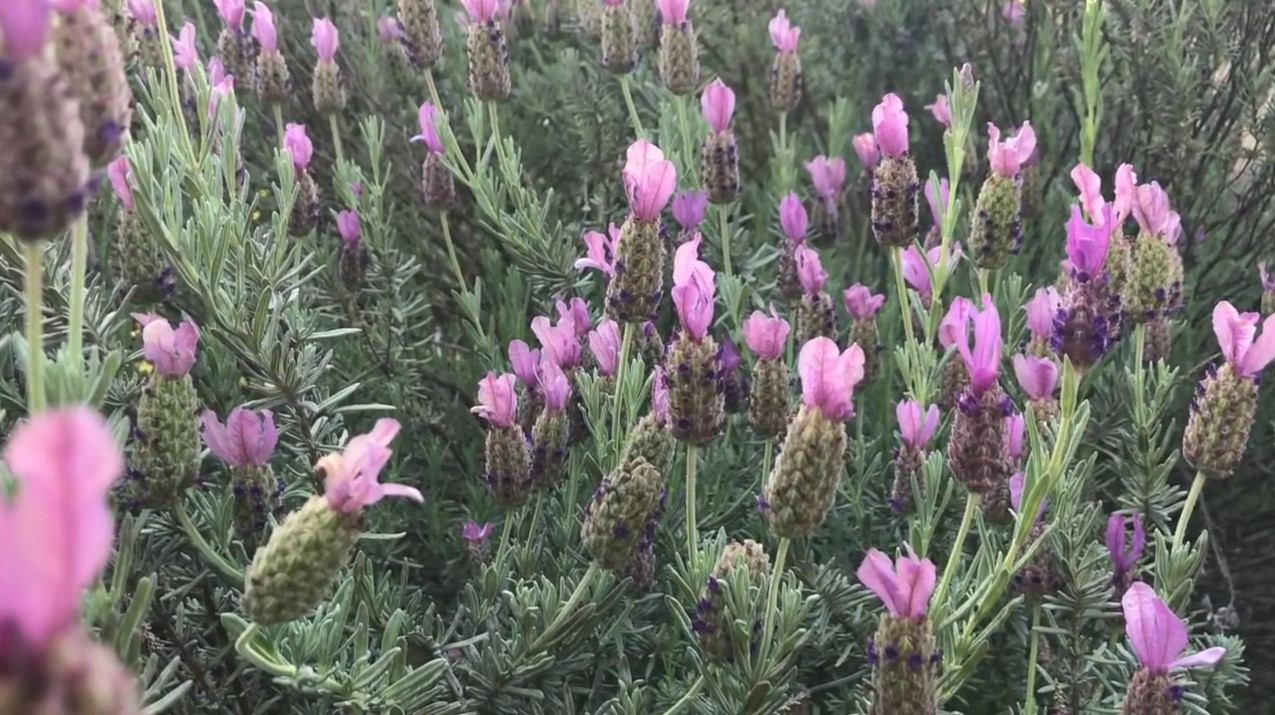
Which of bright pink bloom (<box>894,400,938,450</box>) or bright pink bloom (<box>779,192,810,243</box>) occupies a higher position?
bright pink bloom (<box>779,192,810,243</box>)

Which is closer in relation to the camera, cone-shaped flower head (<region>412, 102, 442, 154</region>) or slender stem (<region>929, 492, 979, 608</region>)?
slender stem (<region>929, 492, 979, 608</region>)

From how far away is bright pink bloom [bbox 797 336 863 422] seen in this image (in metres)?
0.79

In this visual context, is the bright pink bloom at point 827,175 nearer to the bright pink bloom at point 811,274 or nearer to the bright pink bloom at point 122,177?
the bright pink bloom at point 811,274

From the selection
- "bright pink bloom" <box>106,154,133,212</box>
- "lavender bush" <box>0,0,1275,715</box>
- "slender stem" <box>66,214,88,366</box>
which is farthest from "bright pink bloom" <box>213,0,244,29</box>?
"slender stem" <box>66,214,88,366</box>

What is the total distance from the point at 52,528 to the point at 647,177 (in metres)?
0.81

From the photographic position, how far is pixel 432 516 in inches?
52.8

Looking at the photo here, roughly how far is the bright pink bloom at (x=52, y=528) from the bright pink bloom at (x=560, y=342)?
887mm

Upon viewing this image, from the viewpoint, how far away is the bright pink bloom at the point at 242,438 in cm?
90

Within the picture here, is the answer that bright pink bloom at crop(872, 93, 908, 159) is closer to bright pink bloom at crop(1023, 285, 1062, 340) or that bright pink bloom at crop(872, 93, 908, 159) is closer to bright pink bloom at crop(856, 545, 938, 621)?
bright pink bloom at crop(1023, 285, 1062, 340)

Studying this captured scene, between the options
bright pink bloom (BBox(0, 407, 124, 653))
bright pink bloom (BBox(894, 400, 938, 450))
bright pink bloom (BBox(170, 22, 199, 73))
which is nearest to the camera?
bright pink bloom (BBox(0, 407, 124, 653))

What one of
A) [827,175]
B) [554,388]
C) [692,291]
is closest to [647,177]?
[692,291]

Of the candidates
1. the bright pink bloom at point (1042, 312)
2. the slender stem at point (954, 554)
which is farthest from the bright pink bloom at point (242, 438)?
the bright pink bloom at point (1042, 312)

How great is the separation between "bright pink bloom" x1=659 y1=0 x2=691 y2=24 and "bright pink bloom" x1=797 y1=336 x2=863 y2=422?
0.84 m

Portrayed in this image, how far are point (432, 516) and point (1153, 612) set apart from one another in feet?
2.75
